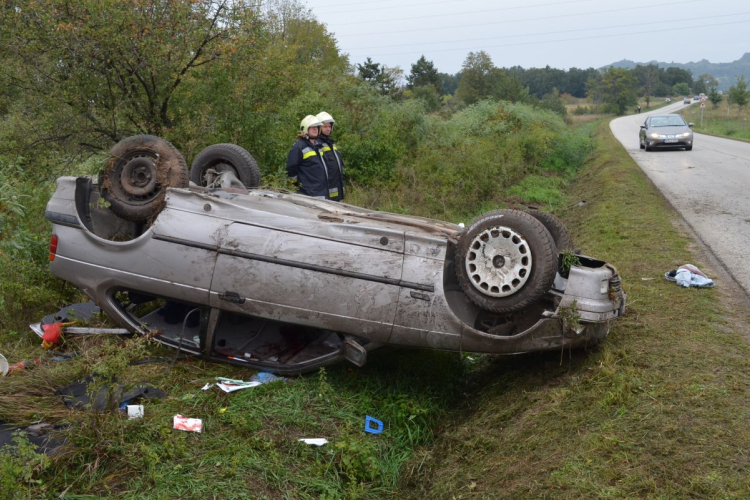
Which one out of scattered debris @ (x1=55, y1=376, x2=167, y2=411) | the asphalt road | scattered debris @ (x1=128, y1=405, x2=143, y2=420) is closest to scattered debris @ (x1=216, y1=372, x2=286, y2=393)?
scattered debris @ (x1=55, y1=376, x2=167, y2=411)

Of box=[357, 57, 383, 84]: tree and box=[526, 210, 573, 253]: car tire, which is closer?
box=[526, 210, 573, 253]: car tire

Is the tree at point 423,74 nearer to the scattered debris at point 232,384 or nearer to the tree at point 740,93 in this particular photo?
the tree at point 740,93

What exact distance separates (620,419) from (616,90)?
314 feet

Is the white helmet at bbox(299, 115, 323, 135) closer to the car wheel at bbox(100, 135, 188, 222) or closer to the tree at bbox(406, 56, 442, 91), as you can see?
the car wheel at bbox(100, 135, 188, 222)

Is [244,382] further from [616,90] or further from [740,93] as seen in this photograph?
[616,90]

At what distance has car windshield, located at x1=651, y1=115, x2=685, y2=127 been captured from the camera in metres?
21.5

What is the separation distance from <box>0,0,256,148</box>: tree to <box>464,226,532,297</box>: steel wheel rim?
6.50 metres

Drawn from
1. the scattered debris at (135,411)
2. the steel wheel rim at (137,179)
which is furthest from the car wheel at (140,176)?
the scattered debris at (135,411)

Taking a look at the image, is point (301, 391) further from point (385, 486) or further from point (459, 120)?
point (459, 120)

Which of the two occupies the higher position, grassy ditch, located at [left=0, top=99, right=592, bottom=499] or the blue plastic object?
grassy ditch, located at [left=0, top=99, right=592, bottom=499]

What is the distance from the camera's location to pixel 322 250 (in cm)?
473

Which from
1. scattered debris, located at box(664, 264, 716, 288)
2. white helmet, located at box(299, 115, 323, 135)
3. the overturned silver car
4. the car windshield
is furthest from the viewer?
the car windshield

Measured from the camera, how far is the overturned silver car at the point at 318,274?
14.9 feet

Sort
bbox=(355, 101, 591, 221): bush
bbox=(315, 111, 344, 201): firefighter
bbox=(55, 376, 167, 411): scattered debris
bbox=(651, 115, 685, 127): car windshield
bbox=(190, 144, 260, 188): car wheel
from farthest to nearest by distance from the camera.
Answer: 1. bbox=(651, 115, 685, 127): car windshield
2. bbox=(355, 101, 591, 221): bush
3. bbox=(315, 111, 344, 201): firefighter
4. bbox=(190, 144, 260, 188): car wheel
5. bbox=(55, 376, 167, 411): scattered debris
